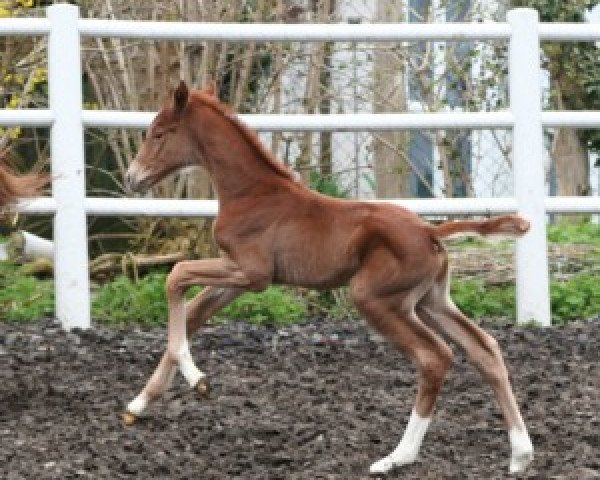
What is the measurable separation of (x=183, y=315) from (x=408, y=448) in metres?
1.06

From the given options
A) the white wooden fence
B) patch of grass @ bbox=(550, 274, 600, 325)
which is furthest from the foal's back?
patch of grass @ bbox=(550, 274, 600, 325)

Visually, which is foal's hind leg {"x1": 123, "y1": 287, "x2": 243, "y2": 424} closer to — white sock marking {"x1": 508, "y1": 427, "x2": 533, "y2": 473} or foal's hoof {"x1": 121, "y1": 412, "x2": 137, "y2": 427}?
foal's hoof {"x1": 121, "y1": 412, "x2": 137, "y2": 427}

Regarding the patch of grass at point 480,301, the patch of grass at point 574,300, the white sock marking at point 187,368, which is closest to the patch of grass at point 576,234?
the patch of grass at point 574,300

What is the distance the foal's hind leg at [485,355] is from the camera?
6.43 metres

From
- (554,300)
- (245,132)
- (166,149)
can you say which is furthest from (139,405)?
(554,300)

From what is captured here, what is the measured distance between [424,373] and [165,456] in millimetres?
971

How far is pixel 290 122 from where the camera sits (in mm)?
9750

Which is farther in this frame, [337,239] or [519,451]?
[337,239]

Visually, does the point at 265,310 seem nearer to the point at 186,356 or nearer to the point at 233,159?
the point at 233,159

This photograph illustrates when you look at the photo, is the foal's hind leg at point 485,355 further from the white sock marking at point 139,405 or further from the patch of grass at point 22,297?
the patch of grass at point 22,297

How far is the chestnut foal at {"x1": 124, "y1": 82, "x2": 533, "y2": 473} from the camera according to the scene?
21.0ft

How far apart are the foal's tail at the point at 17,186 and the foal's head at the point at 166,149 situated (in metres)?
1.15

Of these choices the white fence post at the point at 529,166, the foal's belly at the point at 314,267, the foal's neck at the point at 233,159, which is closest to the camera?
the foal's belly at the point at 314,267

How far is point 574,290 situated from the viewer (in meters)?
10.3
